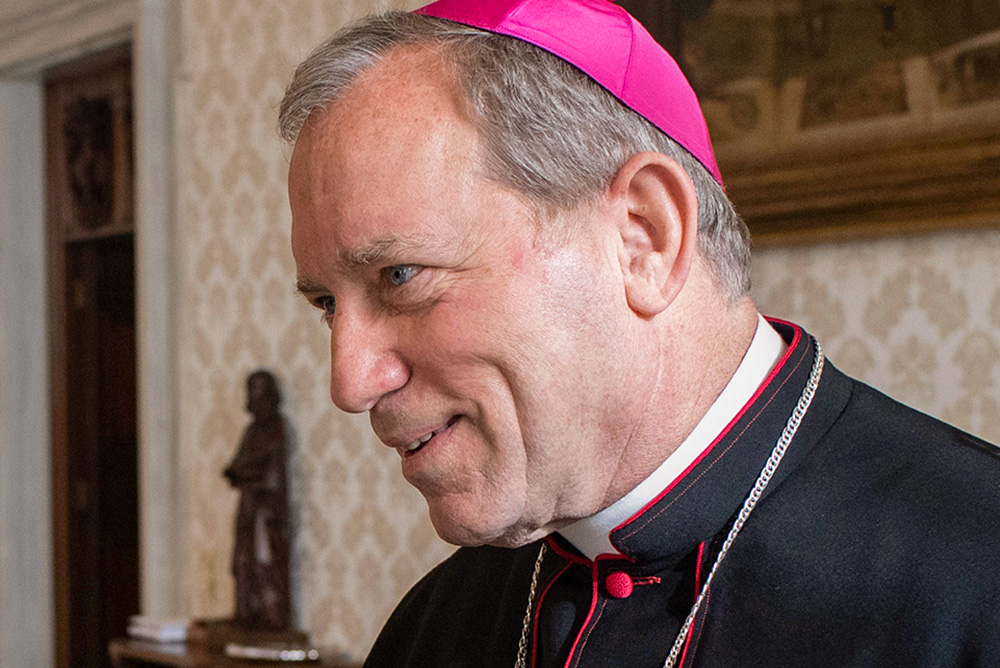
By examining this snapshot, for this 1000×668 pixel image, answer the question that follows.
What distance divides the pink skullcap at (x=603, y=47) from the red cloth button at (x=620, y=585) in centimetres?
47

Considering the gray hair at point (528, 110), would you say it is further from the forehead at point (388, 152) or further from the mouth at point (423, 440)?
the mouth at point (423, 440)

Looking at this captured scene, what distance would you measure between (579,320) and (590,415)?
4.0 inches

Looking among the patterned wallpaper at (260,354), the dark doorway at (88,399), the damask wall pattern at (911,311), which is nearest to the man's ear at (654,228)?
the damask wall pattern at (911,311)

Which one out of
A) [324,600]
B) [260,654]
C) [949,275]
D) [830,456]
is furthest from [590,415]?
[324,600]

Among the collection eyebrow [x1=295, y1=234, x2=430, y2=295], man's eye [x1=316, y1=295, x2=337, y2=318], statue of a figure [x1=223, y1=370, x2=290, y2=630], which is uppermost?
eyebrow [x1=295, y1=234, x2=430, y2=295]

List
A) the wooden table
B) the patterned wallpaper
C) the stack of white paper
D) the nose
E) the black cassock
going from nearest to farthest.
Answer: the black cassock, the nose, the wooden table, the patterned wallpaper, the stack of white paper

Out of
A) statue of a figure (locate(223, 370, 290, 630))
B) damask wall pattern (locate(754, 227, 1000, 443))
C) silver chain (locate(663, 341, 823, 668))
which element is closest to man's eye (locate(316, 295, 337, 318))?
silver chain (locate(663, 341, 823, 668))

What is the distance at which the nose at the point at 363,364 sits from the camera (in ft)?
4.07

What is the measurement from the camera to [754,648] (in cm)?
120

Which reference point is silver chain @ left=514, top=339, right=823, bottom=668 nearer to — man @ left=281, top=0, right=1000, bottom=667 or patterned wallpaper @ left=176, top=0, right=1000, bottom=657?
man @ left=281, top=0, right=1000, bottom=667

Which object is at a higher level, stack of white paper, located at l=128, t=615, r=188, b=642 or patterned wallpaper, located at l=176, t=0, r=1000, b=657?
patterned wallpaper, located at l=176, t=0, r=1000, b=657

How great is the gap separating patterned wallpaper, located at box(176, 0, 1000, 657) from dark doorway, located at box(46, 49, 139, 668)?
121 cm

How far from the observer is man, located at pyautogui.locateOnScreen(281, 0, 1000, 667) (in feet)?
3.94

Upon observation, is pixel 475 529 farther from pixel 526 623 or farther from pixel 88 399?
pixel 88 399
